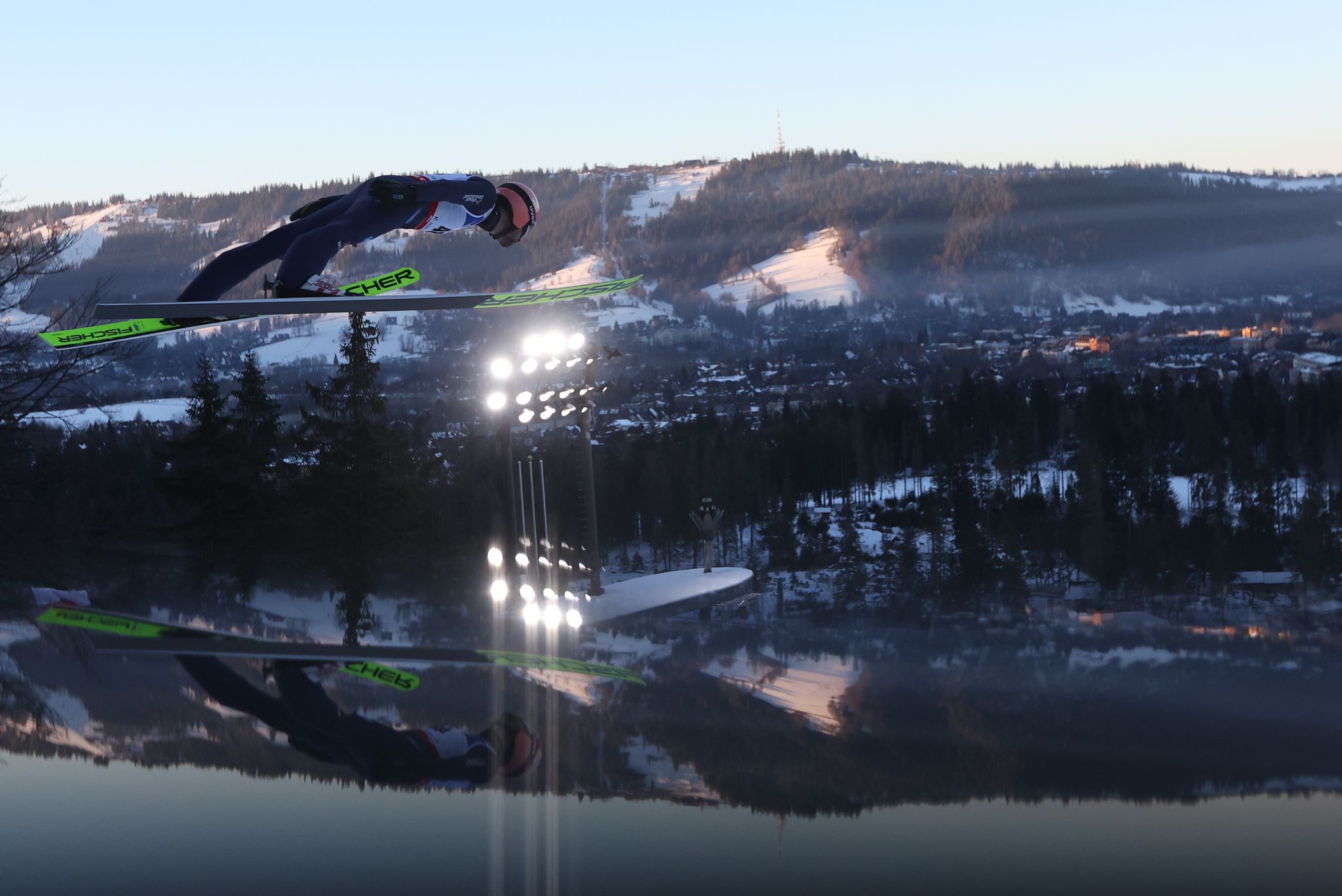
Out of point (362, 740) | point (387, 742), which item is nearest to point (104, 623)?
point (362, 740)

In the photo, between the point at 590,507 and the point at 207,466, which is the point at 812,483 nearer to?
the point at 207,466

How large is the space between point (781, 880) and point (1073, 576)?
52714mm

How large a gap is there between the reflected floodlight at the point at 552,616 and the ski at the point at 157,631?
399 centimetres

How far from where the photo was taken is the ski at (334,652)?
12.7 metres

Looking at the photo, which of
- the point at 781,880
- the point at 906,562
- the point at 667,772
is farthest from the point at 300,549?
the point at 906,562

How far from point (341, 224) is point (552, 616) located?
30.0 ft

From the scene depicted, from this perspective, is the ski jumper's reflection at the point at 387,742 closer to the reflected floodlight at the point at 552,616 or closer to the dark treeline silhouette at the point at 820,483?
the reflected floodlight at the point at 552,616

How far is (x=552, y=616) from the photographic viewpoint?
17.2 meters

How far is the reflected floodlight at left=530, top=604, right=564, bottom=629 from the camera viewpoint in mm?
16766

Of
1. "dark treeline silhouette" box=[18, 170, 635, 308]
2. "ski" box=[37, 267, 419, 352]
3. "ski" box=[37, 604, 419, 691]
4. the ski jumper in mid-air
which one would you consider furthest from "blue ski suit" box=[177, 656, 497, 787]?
"dark treeline silhouette" box=[18, 170, 635, 308]

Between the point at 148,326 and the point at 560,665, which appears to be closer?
the point at 148,326

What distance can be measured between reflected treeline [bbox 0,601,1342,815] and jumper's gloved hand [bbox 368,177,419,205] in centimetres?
446

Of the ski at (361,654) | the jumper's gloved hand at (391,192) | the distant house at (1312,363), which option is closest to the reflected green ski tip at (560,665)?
the ski at (361,654)

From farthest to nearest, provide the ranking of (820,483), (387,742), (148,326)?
1. (820,483)
2. (148,326)
3. (387,742)
